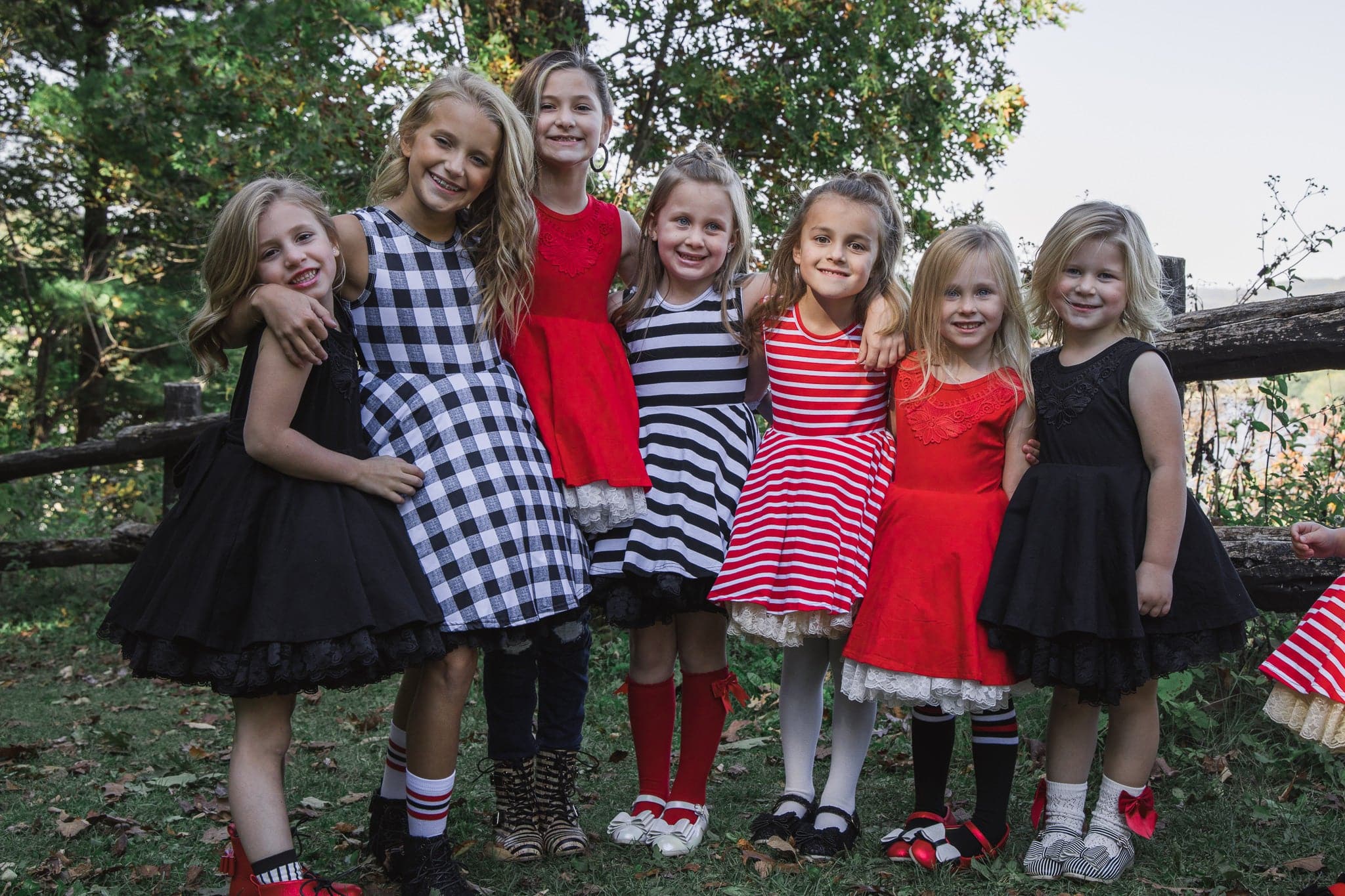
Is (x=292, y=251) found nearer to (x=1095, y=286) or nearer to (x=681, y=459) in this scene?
(x=681, y=459)

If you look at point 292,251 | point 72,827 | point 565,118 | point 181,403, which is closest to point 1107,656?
point 565,118

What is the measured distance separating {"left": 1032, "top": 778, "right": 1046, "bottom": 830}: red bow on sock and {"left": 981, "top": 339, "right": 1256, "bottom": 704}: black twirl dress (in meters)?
0.42

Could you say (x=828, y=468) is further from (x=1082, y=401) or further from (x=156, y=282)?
(x=156, y=282)

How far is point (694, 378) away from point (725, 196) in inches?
21.0

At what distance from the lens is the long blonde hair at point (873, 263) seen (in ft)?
10.4

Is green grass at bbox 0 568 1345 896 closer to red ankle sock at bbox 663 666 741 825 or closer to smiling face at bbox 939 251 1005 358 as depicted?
red ankle sock at bbox 663 666 741 825

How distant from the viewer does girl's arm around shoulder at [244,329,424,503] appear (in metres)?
2.49

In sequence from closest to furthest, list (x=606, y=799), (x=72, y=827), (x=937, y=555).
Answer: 1. (x=937, y=555)
2. (x=72, y=827)
3. (x=606, y=799)

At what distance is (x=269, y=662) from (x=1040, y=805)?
2.06 meters

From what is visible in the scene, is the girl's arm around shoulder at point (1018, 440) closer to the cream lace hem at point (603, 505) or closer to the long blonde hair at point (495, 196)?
the cream lace hem at point (603, 505)

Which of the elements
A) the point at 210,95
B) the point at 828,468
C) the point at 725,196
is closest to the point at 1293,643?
the point at 828,468

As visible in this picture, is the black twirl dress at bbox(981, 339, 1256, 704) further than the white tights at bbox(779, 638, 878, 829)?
A: No

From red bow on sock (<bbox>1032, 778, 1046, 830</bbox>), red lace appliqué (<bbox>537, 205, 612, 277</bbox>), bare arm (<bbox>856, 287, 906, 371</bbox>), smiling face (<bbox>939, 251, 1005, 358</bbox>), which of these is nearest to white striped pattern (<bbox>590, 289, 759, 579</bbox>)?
red lace appliqué (<bbox>537, 205, 612, 277</bbox>)

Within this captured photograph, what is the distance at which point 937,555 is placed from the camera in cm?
286
